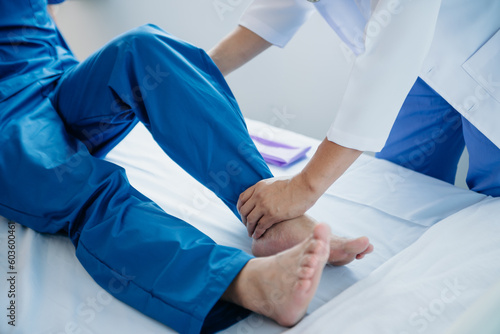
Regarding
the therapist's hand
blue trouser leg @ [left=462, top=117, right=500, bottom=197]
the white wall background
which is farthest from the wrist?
the white wall background

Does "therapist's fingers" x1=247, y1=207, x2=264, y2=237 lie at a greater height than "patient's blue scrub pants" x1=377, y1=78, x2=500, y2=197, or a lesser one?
lesser

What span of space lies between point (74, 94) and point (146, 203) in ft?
1.03

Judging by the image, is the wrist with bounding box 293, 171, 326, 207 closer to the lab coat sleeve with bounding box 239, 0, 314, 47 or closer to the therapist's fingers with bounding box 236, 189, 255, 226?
the therapist's fingers with bounding box 236, 189, 255, 226

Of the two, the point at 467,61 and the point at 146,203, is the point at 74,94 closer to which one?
the point at 146,203

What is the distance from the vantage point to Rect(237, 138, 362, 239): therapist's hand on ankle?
82 centimetres

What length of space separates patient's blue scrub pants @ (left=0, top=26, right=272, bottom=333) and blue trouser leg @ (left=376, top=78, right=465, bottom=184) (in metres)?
0.48

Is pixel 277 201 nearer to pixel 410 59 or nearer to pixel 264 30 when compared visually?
pixel 410 59

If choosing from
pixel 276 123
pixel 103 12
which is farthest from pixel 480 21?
pixel 103 12

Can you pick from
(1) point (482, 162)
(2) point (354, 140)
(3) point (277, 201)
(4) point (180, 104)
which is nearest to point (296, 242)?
(3) point (277, 201)

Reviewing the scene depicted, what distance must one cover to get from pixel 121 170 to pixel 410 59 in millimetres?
588

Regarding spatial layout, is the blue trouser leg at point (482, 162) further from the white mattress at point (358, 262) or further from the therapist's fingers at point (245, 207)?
the therapist's fingers at point (245, 207)

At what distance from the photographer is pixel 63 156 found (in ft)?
2.97

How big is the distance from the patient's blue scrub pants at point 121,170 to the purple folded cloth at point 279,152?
1.24 ft

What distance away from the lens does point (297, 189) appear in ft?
2.74
